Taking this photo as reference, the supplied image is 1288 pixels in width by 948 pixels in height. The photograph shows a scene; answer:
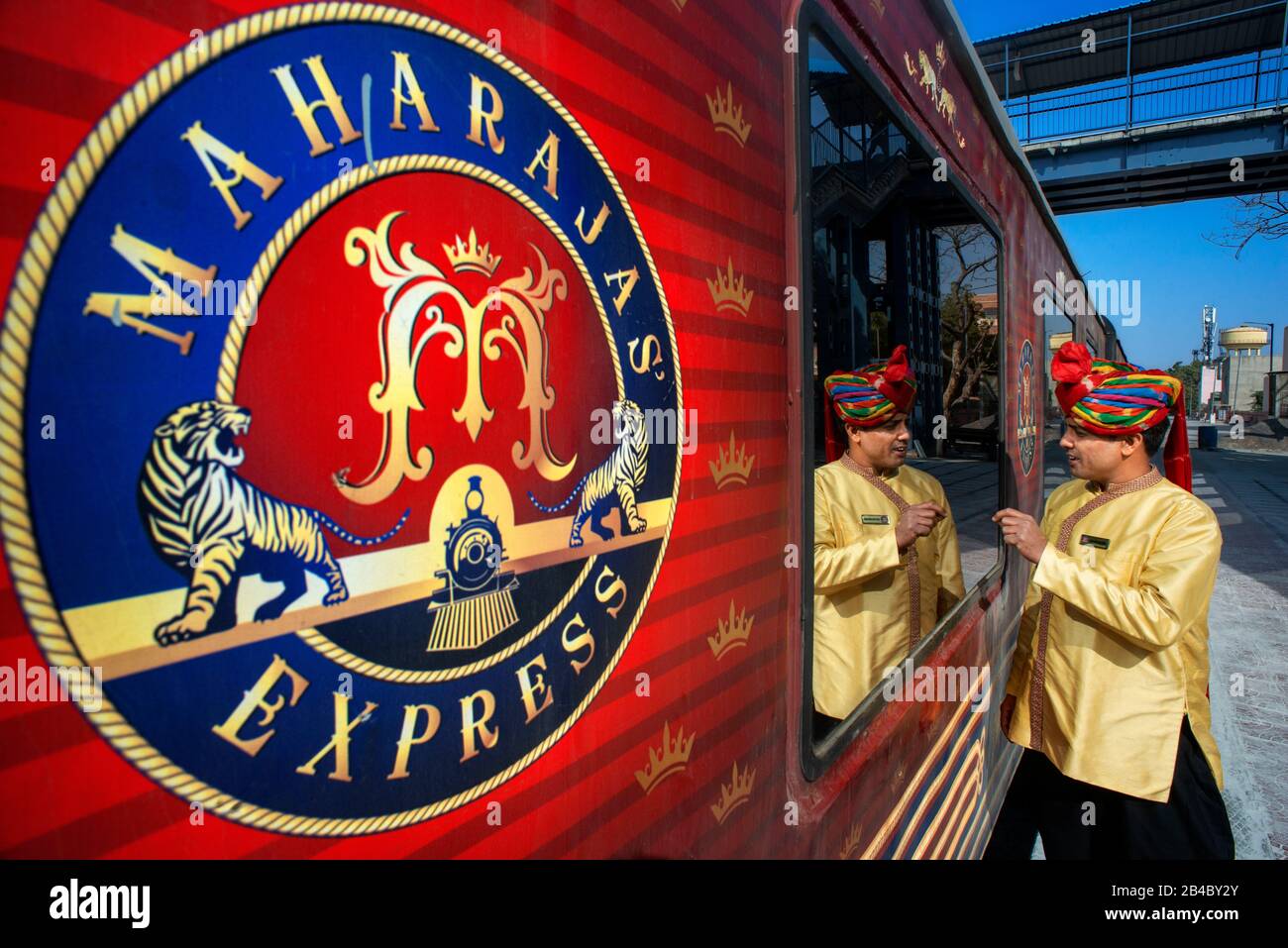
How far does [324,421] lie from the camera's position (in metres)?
0.65

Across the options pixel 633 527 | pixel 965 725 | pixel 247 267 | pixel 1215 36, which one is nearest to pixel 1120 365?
pixel 965 725

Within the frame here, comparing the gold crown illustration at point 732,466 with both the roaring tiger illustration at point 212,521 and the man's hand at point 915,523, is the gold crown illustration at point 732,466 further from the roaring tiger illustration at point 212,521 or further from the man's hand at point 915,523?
→ the man's hand at point 915,523

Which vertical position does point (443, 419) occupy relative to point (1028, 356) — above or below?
below

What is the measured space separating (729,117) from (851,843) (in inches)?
60.3

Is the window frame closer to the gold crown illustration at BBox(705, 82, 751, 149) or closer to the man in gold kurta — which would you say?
the gold crown illustration at BBox(705, 82, 751, 149)

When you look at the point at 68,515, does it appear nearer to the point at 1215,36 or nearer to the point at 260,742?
the point at 260,742

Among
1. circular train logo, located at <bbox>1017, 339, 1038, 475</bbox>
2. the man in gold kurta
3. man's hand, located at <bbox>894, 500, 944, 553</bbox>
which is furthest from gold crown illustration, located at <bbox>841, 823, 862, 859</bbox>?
circular train logo, located at <bbox>1017, 339, 1038, 475</bbox>

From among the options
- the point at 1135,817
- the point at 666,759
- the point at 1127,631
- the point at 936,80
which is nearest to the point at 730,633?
the point at 666,759

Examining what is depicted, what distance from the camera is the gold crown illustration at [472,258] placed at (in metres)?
0.75

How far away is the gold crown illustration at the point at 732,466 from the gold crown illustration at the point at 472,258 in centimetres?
53

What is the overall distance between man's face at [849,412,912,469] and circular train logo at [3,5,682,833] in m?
1.89

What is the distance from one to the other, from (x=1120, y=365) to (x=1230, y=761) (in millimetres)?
3284

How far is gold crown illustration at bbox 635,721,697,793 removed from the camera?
1072mm

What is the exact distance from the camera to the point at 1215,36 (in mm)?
14711
